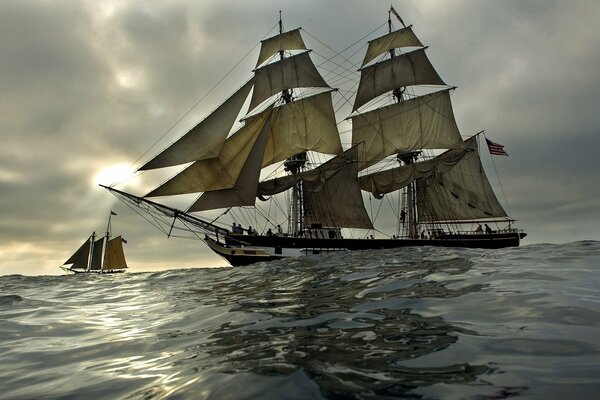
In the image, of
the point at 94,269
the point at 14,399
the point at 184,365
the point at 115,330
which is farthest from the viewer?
the point at 94,269

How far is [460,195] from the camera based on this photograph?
58.0 metres

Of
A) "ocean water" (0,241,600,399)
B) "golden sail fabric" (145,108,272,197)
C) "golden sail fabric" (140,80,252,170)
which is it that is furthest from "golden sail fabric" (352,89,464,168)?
"ocean water" (0,241,600,399)

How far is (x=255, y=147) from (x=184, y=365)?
32.0 metres

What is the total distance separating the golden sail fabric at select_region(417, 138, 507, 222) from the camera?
Answer: 5731cm

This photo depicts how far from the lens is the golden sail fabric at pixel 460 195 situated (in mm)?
57312

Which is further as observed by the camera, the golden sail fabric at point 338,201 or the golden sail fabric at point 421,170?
the golden sail fabric at point 421,170

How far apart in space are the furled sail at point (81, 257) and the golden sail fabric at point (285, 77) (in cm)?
4345

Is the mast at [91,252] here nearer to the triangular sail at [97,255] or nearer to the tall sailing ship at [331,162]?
the triangular sail at [97,255]

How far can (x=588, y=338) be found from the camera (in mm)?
4016

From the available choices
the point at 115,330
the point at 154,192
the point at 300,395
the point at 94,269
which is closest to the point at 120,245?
the point at 94,269

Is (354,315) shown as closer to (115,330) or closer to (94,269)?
(115,330)

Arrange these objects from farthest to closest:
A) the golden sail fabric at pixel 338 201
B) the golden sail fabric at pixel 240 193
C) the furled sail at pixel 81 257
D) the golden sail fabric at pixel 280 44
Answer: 1. the furled sail at pixel 81 257
2. the golden sail fabric at pixel 280 44
3. the golden sail fabric at pixel 338 201
4. the golden sail fabric at pixel 240 193

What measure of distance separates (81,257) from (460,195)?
220 feet

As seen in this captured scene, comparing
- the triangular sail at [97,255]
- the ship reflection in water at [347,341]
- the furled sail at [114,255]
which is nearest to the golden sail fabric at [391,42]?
the furled sail at [114,255]
